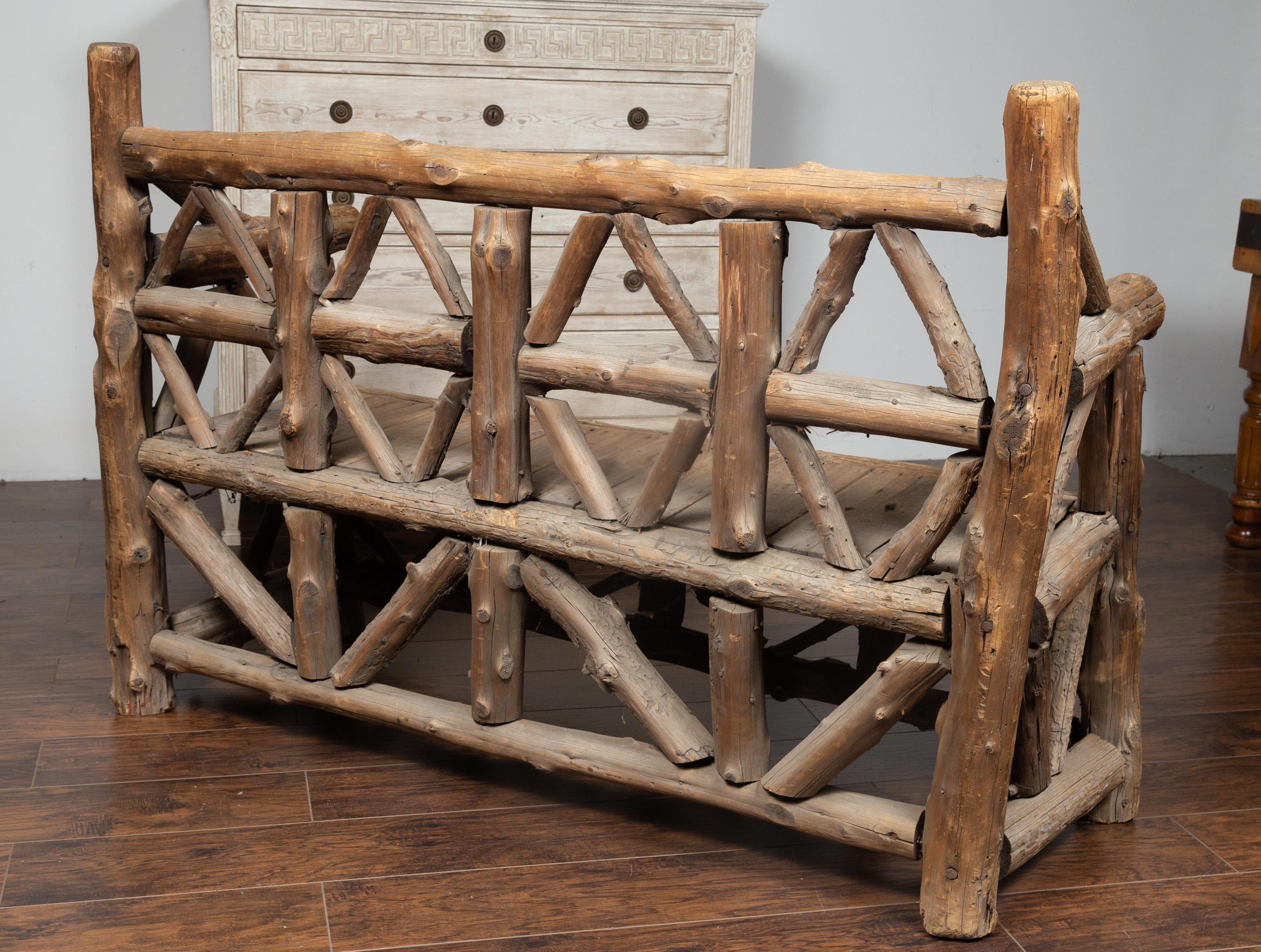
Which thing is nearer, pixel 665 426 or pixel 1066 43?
pixel 665 426

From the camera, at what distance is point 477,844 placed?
8.25ft

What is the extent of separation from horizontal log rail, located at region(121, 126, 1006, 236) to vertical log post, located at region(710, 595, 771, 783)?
26.7 inches

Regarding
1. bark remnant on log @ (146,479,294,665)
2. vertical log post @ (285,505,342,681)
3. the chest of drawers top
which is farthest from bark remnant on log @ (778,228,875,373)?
the chest of drawers top

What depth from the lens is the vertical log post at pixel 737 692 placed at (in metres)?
2.29

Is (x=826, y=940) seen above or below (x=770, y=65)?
below

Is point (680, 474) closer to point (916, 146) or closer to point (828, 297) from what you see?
point (828, 297)

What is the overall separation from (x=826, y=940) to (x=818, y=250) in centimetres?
340

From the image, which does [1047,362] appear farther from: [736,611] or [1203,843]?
[1203,843]

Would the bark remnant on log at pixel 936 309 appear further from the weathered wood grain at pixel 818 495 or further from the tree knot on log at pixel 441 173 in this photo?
the tree knot on log at pixel 441 173

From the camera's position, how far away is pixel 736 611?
2.28m

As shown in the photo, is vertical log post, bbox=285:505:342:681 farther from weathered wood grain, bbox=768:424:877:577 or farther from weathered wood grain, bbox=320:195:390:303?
weathered wood grain, bbox=768:424:877:577

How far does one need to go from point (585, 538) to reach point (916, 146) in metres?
3.22

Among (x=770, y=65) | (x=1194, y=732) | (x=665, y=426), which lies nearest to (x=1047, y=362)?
(x=1194, y=732)

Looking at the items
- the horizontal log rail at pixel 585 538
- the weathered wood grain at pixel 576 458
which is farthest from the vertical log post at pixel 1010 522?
the weathered wood grain at pixel 576 458
